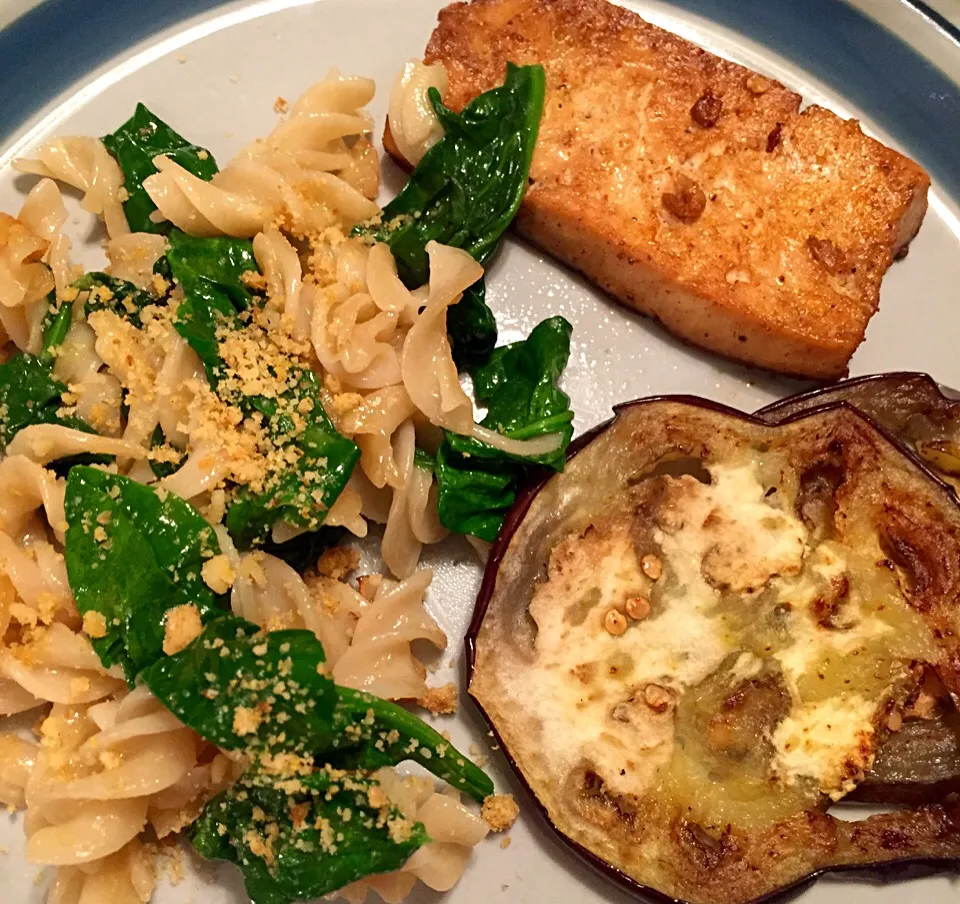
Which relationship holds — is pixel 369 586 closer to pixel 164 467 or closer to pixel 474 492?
pixel 474 492

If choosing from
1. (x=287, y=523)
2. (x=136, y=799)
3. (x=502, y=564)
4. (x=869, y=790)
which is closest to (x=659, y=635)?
(x=502, y=564)

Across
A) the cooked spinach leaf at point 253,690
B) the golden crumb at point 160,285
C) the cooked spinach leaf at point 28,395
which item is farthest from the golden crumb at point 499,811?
the golden crumb at point 160,285

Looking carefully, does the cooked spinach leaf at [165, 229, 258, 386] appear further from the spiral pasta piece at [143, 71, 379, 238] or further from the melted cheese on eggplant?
the melted cheese on eggplant

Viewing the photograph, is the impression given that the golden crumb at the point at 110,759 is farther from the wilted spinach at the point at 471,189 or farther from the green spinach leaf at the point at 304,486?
the wilted spinach at the point at 471,189

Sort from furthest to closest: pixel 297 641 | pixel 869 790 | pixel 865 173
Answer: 1. pixel 865 173
2. pixel 869 790
3. pixel 297 641

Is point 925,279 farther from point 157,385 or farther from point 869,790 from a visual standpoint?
point 157,385

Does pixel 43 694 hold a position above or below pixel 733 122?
below

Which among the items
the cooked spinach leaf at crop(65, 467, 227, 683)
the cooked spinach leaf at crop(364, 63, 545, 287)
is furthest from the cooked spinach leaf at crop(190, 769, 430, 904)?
the cooked spinach leaf at crop(364, 63, 545, 287)
